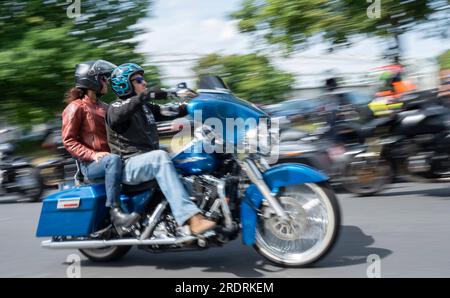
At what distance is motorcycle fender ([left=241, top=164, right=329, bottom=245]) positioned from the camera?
494cm

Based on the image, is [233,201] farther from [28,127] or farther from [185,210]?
[28,127]

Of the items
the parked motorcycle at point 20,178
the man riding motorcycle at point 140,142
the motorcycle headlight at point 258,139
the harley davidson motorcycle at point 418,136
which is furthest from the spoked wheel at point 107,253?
the parked motorcycle at point 20,178

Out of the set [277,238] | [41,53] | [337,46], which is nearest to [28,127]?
[41,53]

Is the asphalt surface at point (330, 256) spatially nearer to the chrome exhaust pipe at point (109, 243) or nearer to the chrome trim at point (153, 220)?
the chrome exhaust pipe at point (109, 243)

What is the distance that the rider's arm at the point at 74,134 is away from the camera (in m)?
5.32

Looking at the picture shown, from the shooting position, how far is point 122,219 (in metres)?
5.08

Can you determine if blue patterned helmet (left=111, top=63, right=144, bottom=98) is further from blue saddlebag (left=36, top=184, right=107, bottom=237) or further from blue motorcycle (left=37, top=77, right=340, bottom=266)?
blue saddlebag (left=36, top=184, right=107, bottom=237)

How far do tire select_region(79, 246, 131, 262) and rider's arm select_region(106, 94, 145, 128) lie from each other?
117cm

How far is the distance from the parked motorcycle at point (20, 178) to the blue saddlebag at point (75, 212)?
5361mm

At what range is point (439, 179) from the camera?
31.5 ft

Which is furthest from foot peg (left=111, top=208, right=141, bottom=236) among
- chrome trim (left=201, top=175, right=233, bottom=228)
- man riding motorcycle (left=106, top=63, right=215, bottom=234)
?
chrome trim (left=201, top=175, right=233, bottom=228)
